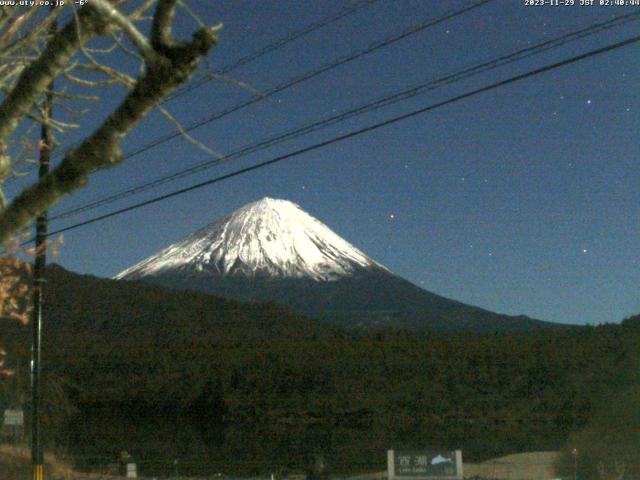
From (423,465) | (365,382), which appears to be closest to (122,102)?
(423,465)

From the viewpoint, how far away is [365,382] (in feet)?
271

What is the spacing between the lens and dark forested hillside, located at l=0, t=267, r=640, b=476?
71188 mm

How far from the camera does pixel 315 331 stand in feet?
379

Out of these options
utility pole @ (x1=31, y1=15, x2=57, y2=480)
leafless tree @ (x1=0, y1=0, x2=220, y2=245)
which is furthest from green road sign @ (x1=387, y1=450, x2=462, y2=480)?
leafless tree @ (x1=0, y1=0, x2=220, y2=245)

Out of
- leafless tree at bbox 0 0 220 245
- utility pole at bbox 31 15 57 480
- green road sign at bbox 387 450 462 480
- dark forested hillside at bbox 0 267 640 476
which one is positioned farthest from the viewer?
dark forested hillside at bbox 0 267 640 476

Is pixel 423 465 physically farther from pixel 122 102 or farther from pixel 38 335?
pixel 122 102

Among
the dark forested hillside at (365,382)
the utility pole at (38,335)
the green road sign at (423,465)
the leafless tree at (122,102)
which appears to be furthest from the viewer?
the dark forested hillside at (365,382)

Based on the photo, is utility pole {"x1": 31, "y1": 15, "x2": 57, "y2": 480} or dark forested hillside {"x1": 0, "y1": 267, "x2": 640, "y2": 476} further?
dark forested hillside {"x1": 0, "y1": 267, "x2": 640, "y2": 476}

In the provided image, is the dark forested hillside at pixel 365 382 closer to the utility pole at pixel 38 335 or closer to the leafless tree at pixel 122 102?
the utility pole at pixel 38 335

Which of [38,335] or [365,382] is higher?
[38,335]

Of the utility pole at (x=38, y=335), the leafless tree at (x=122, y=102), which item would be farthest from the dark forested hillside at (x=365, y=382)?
the leafless tree at (x=122, y=102)

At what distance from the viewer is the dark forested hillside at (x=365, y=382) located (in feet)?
234

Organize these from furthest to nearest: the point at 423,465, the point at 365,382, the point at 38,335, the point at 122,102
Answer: the point at 365,382
the point at 38,335
the point at 423,465
the point at 122,102

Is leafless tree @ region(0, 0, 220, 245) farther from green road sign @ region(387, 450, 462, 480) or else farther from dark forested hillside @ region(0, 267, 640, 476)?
dark forested hillside @ region(0, 267, 640, 476)
